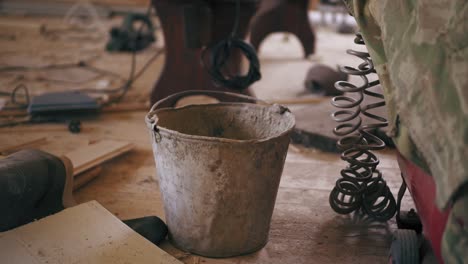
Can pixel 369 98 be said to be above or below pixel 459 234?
below

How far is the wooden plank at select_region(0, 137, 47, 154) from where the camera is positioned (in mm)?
1965

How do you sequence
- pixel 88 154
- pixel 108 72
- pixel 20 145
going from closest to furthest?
1. pixel 88 154
2. pixel 20 145
3. pixel 108 72

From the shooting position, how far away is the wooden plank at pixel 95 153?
1818 millimetres

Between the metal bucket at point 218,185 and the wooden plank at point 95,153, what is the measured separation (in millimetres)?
473

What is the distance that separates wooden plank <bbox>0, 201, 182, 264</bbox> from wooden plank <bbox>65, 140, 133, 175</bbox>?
1.19 ft

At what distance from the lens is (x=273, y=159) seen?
1320 millimetres

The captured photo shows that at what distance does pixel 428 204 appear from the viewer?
1022 mm

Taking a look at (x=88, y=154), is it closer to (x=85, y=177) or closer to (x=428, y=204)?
(x=85, y=177)

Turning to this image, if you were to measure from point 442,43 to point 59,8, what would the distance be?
5.96 meters

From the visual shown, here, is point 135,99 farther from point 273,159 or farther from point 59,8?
point 59,8

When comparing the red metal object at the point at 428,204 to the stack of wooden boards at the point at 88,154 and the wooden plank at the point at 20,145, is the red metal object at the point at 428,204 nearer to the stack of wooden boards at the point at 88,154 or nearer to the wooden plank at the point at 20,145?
the stack of wooden boards at the point at 88,154

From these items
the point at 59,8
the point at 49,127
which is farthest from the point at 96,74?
the point at 59,8

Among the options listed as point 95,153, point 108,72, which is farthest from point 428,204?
point 108,72

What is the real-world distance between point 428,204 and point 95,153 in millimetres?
1285
